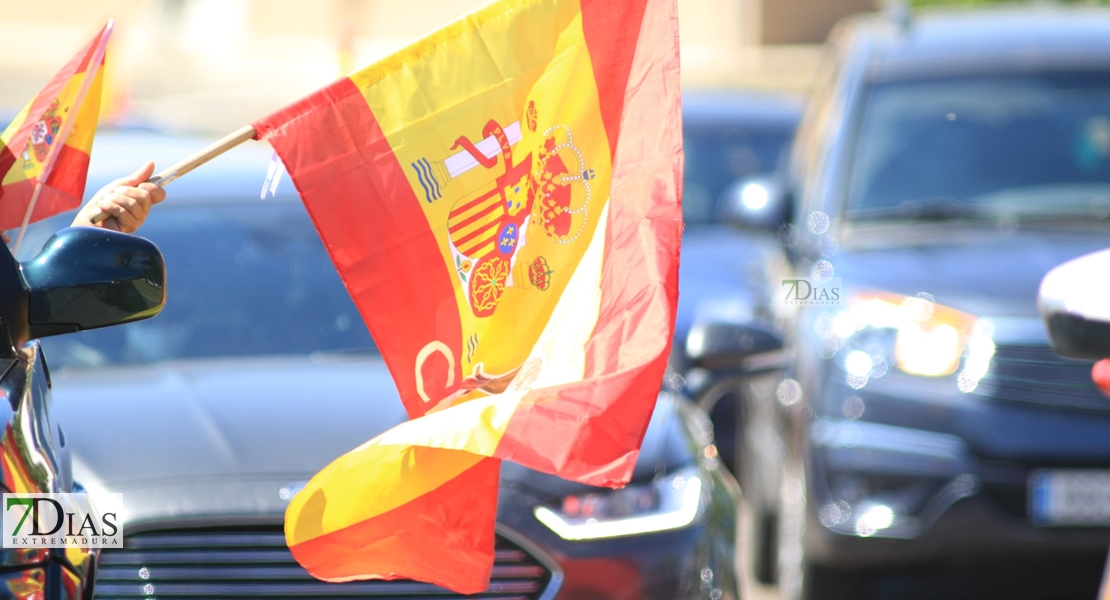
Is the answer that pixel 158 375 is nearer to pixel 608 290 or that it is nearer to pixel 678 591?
pixel 678 591

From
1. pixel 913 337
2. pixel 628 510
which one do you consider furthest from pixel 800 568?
pixel 628 510

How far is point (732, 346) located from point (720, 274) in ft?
9.70

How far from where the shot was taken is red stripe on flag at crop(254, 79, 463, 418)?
9.02ft

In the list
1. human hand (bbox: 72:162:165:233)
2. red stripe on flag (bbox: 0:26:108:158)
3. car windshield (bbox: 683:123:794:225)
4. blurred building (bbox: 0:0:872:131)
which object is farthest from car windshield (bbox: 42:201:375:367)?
blurred building (bbox: 0:0:872:131)

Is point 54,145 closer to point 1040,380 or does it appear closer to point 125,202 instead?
point 125,202

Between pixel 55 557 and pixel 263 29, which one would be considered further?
pixel 263 29

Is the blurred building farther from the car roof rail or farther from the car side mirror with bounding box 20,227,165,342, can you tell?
the car side mirror with bounding box 20,227,165,342

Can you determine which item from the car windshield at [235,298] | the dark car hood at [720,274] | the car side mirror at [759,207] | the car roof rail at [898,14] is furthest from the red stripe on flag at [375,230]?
the car roof rail at [898,14]

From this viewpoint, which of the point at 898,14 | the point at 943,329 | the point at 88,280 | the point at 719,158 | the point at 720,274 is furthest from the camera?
the point at 719,158

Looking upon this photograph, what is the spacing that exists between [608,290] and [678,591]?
4.21 feet

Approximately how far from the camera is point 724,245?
8.26 meters

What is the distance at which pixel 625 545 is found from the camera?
3832 mm

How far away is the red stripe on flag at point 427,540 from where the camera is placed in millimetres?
2691

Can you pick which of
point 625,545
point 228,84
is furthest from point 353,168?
point 228,84
